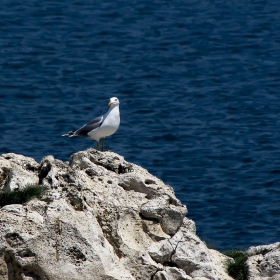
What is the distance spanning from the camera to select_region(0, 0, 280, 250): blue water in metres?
26.6

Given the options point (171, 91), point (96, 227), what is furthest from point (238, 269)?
point (171, 91)

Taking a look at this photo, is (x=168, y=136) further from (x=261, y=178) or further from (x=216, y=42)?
(x=216, y=42)

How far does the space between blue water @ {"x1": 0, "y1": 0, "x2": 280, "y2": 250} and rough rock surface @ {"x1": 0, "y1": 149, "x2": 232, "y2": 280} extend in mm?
9022

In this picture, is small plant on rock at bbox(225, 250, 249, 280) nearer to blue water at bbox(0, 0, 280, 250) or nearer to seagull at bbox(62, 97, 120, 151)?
seagull at bbox(62, 97, 120, 151)

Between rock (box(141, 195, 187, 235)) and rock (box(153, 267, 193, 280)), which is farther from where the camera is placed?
rock (box(141, 195, 187, 235))

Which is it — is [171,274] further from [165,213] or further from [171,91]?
[171,91]

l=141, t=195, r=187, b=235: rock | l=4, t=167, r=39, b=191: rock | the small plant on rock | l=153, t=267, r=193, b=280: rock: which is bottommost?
the small plant on rock

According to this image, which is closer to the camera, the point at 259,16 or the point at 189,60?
the point at 189,60

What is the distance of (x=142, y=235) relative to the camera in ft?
42.1

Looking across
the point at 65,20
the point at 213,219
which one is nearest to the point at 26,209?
the point at 213,219

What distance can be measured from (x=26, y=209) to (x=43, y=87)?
24038mm

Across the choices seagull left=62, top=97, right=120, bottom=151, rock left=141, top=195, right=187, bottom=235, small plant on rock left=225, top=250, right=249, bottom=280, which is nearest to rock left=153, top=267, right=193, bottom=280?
rock left=141, top=195, right=187, bottom=235

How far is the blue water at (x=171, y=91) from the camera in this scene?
87.1 ft

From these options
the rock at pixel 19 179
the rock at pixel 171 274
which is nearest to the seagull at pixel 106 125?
the rock at pixel 19 179
